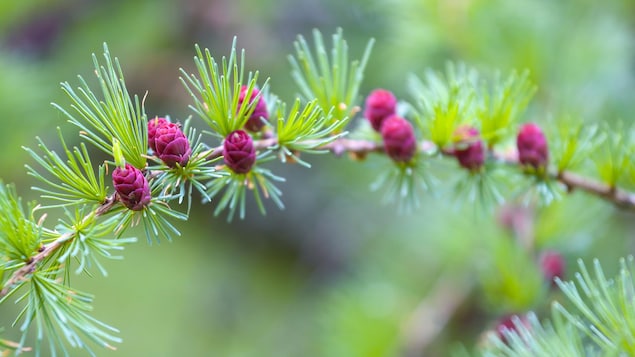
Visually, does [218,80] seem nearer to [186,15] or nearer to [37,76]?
[37,76]

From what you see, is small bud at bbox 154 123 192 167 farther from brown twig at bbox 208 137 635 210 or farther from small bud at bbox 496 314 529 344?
small bud at bbox 496 314 529 344

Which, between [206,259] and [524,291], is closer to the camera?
[524,291]

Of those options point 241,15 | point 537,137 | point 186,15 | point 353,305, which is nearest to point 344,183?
point 353,305

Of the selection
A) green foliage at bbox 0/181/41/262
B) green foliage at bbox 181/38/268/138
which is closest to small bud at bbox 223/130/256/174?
green foliage at bbox 181/38/268/138

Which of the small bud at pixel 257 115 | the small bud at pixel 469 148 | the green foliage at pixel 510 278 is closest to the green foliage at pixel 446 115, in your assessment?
the small bud at pixel 469 148

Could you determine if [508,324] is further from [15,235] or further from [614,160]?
[15,235]

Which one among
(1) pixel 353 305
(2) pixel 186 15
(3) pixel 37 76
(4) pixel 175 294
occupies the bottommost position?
(1) pixel 353 305

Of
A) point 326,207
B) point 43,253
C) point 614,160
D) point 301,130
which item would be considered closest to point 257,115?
point 301,130
